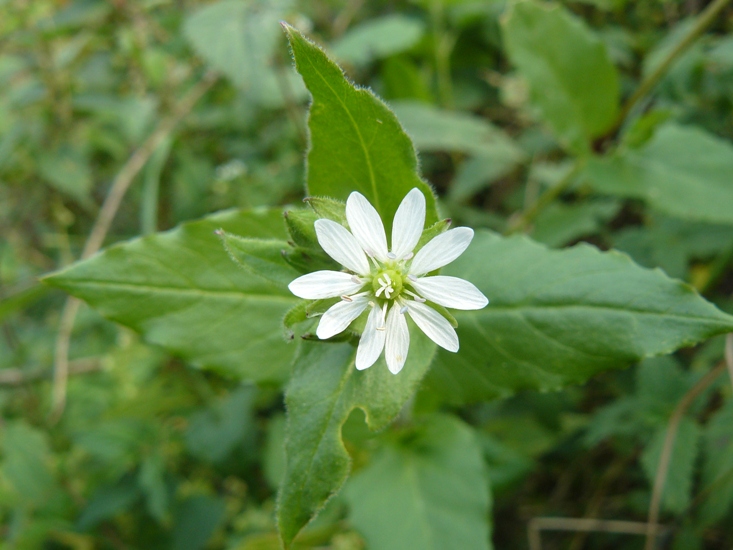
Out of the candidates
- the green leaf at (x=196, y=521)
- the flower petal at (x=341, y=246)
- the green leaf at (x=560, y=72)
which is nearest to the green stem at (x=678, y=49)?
the green leaf at (x=560, y=72)

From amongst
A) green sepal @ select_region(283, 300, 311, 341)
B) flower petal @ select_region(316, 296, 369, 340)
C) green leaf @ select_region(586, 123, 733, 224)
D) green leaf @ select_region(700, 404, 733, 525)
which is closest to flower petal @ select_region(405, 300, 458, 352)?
flower petal @ select_region(316, 296, 369, 340)

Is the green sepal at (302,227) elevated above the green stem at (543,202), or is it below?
below

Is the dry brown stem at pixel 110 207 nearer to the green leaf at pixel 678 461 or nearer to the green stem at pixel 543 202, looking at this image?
the green stem at pixel 543 202

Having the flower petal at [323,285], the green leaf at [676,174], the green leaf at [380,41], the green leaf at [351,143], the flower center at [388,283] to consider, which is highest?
the green leaf at [380,41]

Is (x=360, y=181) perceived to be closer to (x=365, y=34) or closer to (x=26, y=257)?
(x=365, y=34)

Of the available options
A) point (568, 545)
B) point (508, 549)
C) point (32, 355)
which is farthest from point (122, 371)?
point (568, 545)

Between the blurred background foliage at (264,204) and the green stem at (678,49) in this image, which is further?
the blurred background foliage at (264,204)
